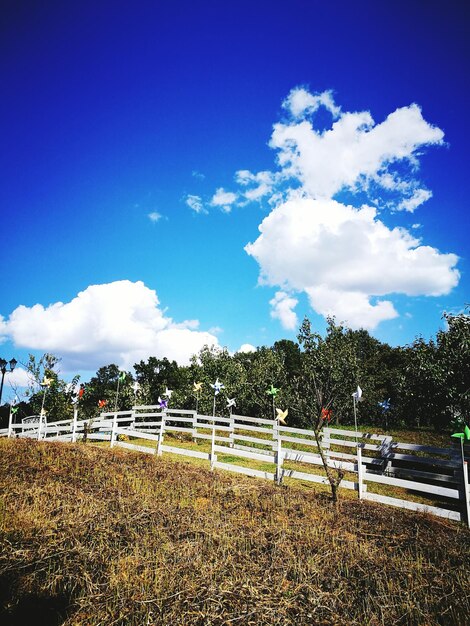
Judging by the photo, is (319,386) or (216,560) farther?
(319,386)

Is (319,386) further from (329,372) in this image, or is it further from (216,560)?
(216,560)

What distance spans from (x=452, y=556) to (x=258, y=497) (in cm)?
385

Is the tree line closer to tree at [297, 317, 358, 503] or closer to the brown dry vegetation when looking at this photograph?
tree at [297, 317, 358, 503]

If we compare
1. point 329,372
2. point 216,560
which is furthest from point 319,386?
point 216,560

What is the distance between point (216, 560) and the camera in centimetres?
439

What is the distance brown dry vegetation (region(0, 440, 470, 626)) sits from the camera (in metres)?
3.46

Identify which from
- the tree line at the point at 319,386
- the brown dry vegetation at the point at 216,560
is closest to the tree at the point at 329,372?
the tree line at the point at 319,386

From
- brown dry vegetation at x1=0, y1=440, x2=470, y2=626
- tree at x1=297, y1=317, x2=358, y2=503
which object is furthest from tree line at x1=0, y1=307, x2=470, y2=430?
brown dry vegetation at x1=0, y1=440, x2=470, y2=626

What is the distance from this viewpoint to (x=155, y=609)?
3434 millimetres

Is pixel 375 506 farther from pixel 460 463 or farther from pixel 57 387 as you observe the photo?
pixel 57 387

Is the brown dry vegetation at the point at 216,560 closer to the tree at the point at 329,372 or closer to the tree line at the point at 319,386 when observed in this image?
the tree line at the point at 319,386

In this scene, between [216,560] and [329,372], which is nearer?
[216,560]

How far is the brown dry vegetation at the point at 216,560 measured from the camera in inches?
136

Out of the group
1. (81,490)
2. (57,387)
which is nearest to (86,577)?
(81,490)
